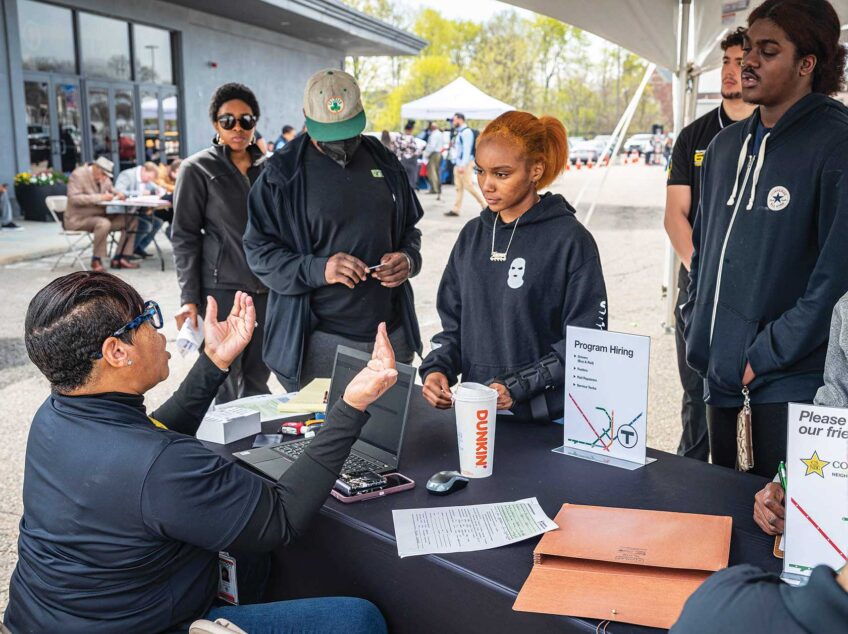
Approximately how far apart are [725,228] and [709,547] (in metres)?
1.07

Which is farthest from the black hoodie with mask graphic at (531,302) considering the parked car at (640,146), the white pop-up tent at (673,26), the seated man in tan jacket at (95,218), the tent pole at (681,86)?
the parked car at (640,146)

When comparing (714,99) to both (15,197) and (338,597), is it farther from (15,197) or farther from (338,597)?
(15,197)

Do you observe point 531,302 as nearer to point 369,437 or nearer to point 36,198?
point 369,437

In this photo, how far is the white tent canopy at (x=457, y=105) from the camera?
20094 millimetres

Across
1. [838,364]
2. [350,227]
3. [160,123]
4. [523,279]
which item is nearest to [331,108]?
[350,227]

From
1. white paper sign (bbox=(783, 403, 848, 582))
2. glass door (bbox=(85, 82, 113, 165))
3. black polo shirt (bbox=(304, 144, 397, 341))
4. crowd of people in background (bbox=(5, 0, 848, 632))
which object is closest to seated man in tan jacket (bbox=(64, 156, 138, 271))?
glass door (bbox=(85, 82, 113, 165))

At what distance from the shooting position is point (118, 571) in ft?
5.26

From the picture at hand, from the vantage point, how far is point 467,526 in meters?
1.80

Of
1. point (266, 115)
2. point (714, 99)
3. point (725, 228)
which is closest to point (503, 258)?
point (725, 228)

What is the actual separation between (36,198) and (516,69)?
38515 mm

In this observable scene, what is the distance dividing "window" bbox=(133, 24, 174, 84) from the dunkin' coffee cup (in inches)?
667

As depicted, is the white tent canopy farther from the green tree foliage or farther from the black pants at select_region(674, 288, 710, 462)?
the green tree foliage

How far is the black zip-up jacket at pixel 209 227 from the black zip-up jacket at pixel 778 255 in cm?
220

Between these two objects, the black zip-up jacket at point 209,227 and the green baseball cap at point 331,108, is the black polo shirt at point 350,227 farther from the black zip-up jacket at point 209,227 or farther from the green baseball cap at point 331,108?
the black zip-up jacket at point 209,227
